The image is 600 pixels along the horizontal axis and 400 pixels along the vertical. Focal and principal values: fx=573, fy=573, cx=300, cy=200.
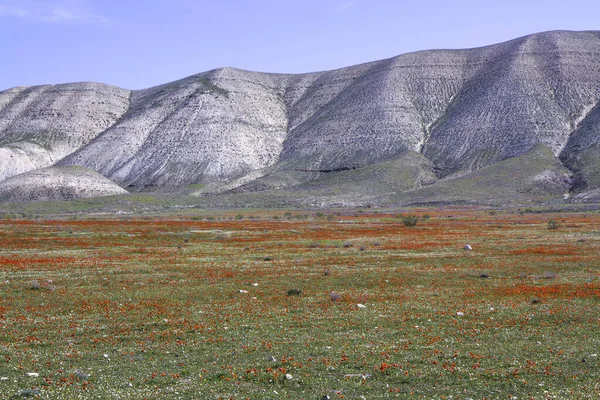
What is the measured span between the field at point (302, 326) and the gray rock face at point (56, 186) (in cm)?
11836

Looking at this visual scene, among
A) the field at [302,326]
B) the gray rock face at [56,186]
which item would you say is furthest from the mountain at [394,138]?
the field at [302,326]

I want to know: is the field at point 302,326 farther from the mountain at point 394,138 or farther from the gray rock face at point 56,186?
the gray rock face at point 56,186

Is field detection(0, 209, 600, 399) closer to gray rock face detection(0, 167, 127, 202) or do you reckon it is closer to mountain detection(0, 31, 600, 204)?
mountain detection(0, 31, 600, 204)

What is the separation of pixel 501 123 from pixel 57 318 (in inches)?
6039

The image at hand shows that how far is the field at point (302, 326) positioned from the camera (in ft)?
39.7

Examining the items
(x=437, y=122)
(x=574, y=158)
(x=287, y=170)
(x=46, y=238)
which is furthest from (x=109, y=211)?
(x=574, y=158)

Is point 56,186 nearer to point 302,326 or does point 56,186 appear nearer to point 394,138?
point 394,138

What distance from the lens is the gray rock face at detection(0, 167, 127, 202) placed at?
14688cm

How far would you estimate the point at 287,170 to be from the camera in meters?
169

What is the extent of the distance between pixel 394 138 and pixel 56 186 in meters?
93.8

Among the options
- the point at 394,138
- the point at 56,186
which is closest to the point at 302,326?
the point at 56,186

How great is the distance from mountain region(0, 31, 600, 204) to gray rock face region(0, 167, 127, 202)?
25.4 ft

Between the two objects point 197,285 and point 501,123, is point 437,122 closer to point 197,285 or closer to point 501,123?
point 501,123

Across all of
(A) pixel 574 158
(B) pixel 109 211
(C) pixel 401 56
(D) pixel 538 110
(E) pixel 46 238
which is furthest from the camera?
(C) pixel 401 56
